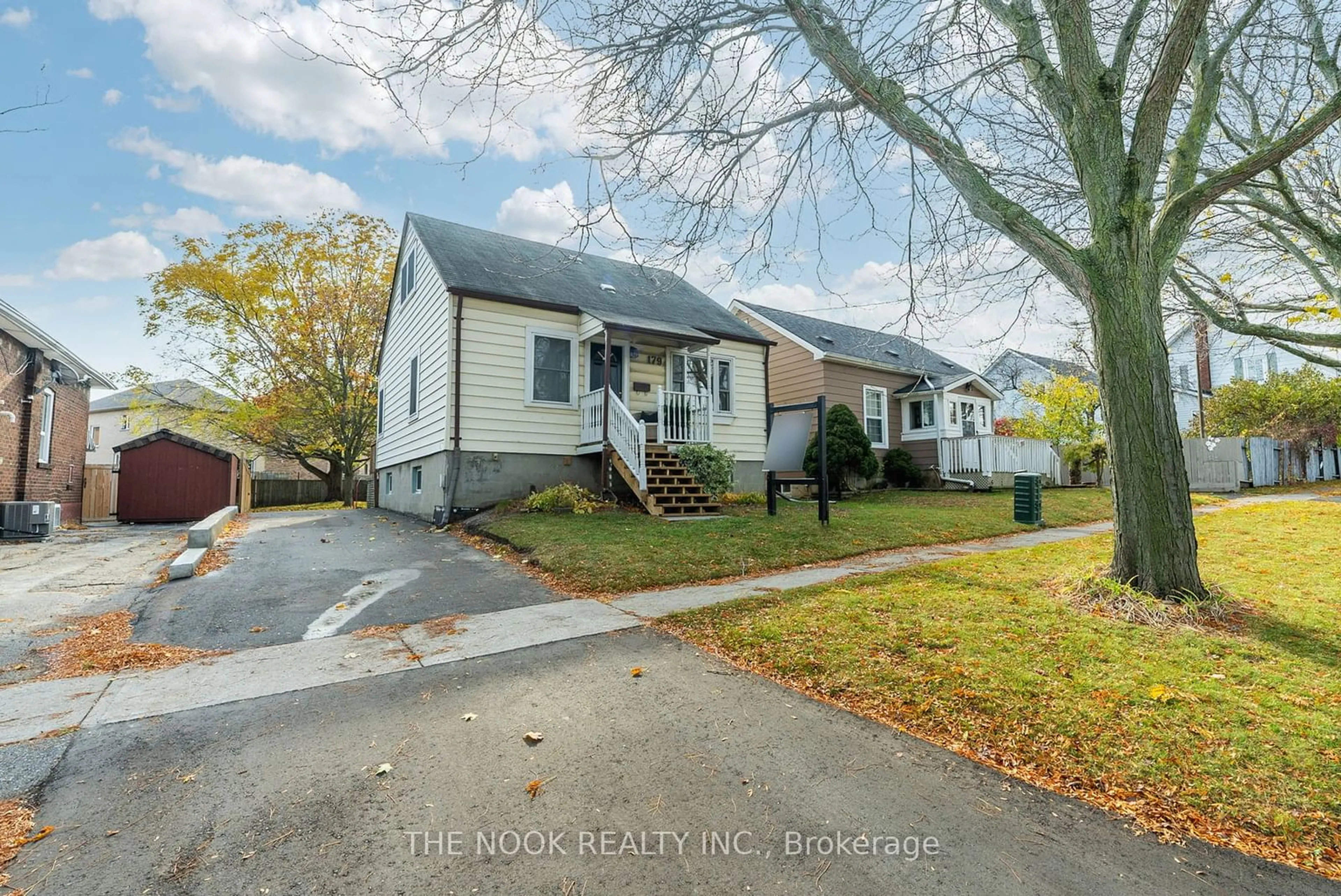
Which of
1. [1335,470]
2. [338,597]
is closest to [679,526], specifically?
[338,597]

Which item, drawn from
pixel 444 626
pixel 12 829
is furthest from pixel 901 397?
pixel 12 829

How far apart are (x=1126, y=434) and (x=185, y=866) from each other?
6272 millimetres

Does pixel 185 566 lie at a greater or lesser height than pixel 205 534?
lesser

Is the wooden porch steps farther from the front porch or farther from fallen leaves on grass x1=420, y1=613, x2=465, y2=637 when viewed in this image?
the front porch

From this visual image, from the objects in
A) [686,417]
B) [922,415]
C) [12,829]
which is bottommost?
[12,829]

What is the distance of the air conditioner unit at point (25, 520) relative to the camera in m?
10.9

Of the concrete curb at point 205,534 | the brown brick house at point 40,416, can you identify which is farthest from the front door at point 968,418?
the brown brick house at point 40,416

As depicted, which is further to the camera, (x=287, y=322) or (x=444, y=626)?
(x=287, y=322)

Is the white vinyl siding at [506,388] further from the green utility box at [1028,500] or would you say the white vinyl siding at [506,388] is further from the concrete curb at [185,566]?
the green utility box at [1028,500]

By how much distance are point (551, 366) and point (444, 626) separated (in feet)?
26.2

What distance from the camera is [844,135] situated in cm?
616

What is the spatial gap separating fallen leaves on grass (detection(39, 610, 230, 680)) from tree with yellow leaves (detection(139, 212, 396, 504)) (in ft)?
60.7

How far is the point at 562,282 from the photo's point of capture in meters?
13.5

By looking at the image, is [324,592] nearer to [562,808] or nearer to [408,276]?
[562,808]
